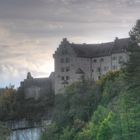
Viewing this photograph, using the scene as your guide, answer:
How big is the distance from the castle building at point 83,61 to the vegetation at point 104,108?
19116 millimetres

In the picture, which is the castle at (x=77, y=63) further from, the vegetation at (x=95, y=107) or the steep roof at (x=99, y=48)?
the vegetation at (x=95, y=107)

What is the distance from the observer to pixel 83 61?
474 feet

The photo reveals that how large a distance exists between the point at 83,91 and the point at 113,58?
84.5 ft

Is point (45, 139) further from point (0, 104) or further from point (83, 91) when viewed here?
point (0, 104)

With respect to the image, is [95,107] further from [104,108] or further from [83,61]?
[83,61]

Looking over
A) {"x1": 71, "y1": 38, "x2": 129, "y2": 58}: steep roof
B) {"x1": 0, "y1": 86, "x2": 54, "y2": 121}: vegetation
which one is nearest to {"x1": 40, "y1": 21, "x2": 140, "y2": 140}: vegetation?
{"x1": 0, "y1": 86, "x2": 54, "y2": 121}: vegetation

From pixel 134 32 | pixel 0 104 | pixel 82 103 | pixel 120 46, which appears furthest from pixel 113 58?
pixel 134 32

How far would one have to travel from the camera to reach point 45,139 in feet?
360

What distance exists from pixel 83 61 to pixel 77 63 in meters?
1.32

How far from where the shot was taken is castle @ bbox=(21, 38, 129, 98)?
141 m

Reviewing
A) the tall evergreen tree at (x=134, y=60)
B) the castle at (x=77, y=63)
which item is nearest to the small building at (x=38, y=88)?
the castle at (x=77, y=63)

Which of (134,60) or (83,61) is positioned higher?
(83,61)

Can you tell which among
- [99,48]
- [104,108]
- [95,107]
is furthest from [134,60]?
[99,48]

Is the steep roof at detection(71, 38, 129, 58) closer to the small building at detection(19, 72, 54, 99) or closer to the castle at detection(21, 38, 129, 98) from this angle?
the castle at detection(21, 38, 129, 98)
